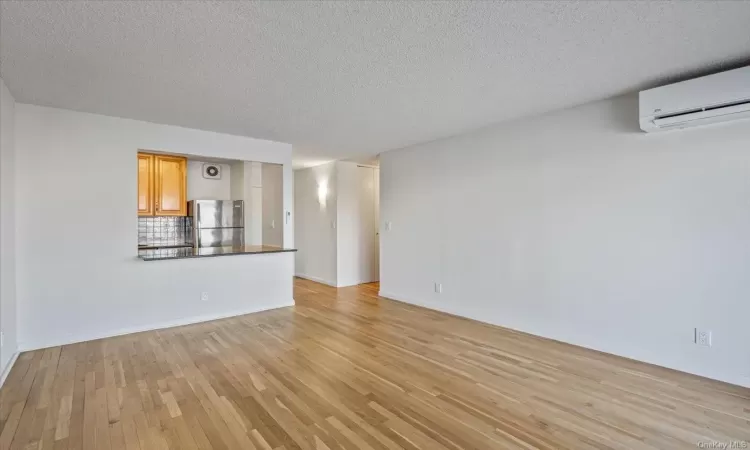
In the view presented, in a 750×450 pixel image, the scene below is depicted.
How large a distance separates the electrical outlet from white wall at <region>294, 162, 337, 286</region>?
5082 mm

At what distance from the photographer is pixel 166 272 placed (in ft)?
13.8

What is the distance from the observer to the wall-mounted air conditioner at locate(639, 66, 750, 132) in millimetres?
2564

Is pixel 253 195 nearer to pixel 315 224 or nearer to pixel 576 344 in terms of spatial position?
pixel 315 224

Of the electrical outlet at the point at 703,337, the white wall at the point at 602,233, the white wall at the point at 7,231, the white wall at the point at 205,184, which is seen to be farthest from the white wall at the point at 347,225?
the electrical outlet at the point at 703,337

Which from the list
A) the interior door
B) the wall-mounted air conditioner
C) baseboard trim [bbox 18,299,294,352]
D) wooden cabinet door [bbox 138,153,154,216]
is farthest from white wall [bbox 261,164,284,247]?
the wall-mounted air conditioner

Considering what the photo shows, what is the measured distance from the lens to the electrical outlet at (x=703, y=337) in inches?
112

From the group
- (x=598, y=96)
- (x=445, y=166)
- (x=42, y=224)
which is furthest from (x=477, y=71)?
(x=42, y=224)

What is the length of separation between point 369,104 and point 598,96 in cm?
208

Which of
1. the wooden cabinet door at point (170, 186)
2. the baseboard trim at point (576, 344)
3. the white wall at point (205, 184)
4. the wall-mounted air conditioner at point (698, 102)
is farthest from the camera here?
the white wall at point (205, 184)

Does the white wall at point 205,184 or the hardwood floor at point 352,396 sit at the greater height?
the white wall at point 205,184

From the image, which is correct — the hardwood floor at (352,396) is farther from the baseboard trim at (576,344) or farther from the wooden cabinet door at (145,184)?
the wooden cabinet door at (145,184)

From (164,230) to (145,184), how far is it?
1.03 metres

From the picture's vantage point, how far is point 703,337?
2877 millimetres

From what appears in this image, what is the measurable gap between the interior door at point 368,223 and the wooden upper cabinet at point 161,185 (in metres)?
3.09
